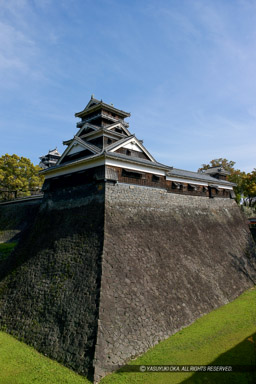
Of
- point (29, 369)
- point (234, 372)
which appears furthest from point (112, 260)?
point (234, 372)

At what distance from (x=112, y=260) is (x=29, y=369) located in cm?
459

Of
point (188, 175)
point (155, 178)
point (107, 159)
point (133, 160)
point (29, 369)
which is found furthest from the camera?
point (188, 175)

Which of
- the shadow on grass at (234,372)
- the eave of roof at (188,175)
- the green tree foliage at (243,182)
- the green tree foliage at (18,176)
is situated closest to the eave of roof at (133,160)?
the eave of roof at (188,175)

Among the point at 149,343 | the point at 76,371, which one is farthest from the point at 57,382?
the point at 149,343

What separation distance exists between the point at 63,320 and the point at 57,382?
2237mm

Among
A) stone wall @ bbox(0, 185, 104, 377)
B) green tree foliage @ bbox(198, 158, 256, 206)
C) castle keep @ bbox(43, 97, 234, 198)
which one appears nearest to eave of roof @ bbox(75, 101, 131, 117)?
castle keep @ bbox(43, 97, 234, 198)

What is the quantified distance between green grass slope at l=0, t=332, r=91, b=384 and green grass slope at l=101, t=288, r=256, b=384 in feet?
4.44

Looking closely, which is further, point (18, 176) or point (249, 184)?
point (249, 184)

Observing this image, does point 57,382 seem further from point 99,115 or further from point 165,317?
point 99,115

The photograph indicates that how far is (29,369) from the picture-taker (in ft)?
27.1

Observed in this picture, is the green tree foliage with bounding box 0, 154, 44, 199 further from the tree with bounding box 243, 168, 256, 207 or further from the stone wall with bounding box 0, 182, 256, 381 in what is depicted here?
the tree with bounding box 243, 168, 256, 207

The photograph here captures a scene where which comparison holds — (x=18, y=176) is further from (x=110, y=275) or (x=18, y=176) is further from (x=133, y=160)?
(x=110, y=275)

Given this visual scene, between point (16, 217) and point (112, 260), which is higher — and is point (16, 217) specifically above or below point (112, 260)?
above

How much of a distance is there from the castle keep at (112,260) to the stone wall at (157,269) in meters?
0.05
